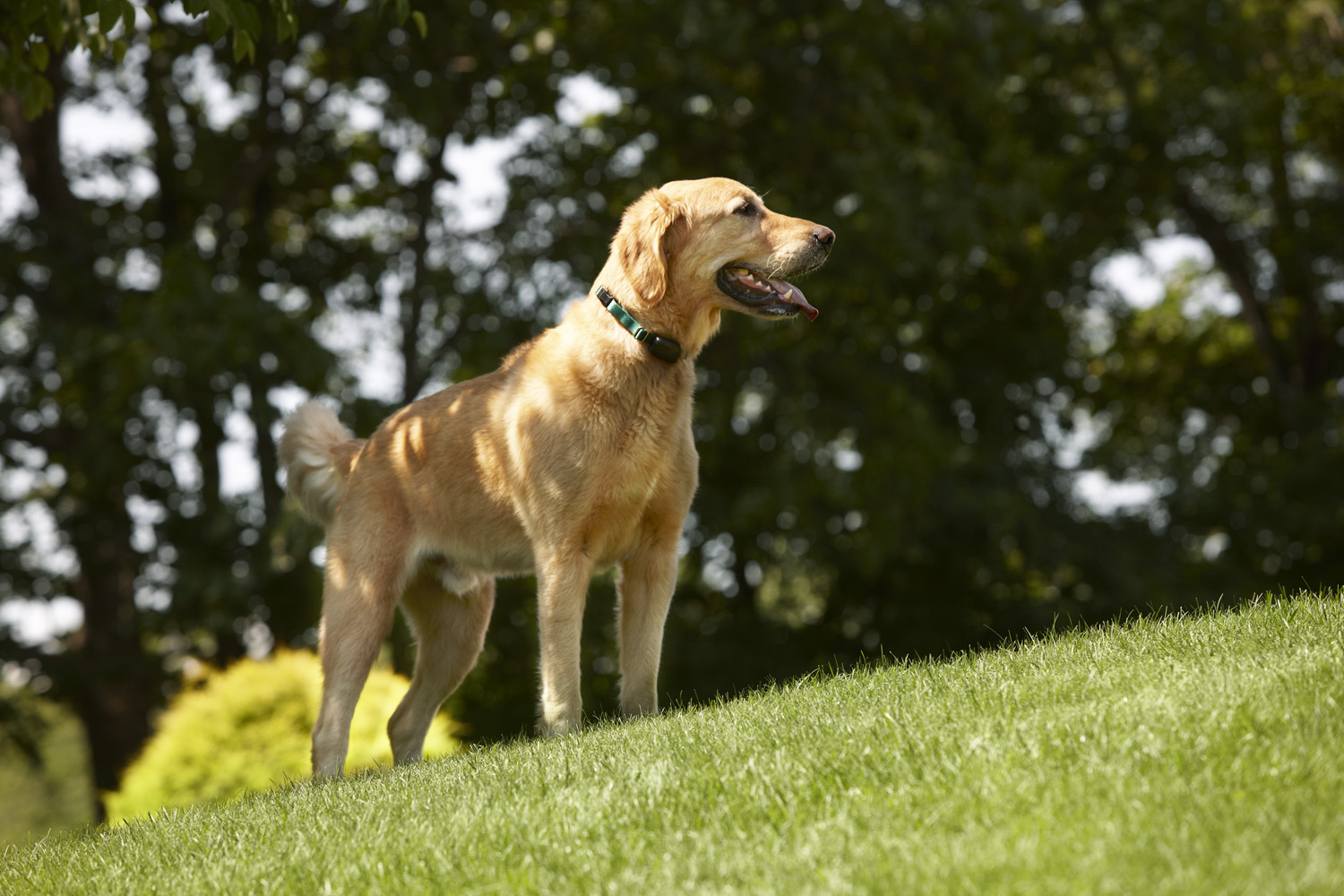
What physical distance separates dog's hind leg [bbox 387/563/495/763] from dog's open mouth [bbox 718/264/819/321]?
85.8 inches

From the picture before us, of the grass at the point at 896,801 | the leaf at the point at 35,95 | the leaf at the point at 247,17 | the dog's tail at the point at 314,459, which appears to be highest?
the leaf at the point at 247,17

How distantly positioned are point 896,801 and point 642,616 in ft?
8.16

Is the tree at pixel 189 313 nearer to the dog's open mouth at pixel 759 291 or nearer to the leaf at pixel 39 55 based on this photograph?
the leaf at pixel 39 55

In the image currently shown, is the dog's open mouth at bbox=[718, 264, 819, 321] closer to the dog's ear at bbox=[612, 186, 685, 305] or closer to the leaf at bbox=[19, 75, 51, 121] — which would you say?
the dog's ear at bbox=[612, 186, 685, 305]

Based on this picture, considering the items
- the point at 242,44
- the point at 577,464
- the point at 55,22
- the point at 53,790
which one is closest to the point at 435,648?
the point at 577,464

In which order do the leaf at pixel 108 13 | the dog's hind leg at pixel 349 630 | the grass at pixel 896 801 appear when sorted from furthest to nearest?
the leaf at pixel 108 13 → the dog's hind leg at pixel 349 630 → the grass at pixel 896 801

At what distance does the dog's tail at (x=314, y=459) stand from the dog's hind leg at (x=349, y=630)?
708mm

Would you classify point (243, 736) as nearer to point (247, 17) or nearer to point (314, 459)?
point (314, 459)

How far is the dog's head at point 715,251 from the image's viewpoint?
5.70 m

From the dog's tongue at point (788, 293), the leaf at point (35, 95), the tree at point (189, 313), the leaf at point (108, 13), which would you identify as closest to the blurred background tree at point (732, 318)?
the tree at point (189, 313)

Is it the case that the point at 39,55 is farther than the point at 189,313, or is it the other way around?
the point at 189,313

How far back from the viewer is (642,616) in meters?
5.89

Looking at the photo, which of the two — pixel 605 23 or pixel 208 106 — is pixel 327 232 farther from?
pixel 605 23

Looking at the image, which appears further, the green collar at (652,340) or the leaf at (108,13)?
the leaf at (108,13)
